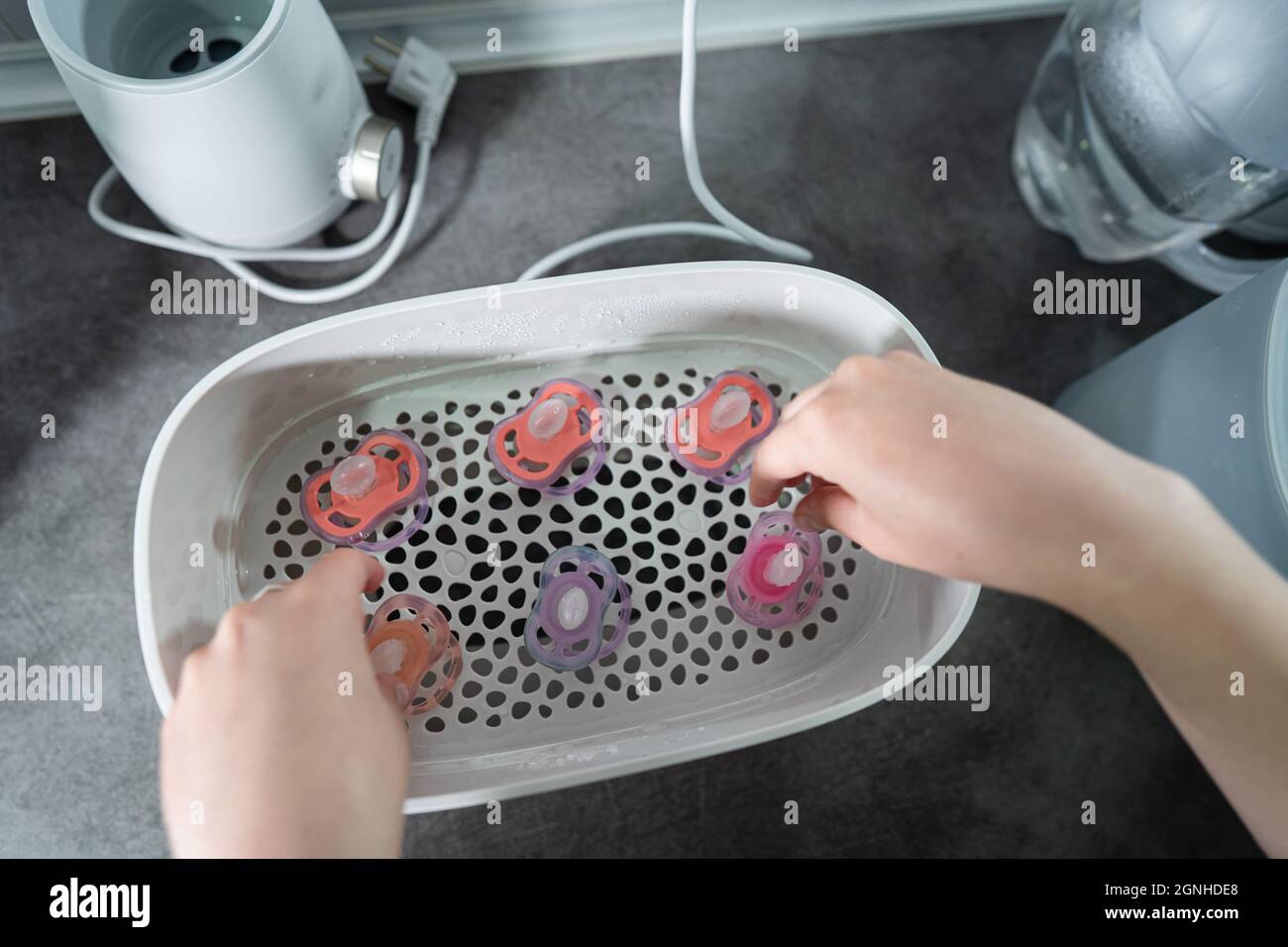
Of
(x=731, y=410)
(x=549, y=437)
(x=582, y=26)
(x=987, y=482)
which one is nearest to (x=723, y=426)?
(x=731, y=410)

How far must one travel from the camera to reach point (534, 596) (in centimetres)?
59

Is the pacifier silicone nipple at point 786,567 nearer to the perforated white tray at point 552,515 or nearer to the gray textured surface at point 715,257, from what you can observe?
the perforated white tray at point 552,515

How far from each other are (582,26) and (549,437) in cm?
41

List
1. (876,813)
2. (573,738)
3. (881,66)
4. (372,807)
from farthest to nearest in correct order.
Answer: (881,66) → (876,813) → (573,738) → (372,807)

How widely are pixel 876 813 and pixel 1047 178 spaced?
0.56 m

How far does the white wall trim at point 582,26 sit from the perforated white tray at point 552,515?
34 cm

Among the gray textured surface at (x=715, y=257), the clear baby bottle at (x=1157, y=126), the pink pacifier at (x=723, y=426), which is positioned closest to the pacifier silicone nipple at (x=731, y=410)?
the pink pacifier at (x=723, y=426)

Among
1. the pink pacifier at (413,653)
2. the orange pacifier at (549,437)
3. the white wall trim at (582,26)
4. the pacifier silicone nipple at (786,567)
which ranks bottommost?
the pink pacifier at (413,653)

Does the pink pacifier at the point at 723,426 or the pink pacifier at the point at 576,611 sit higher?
the pink pacifier at the point at 723,426

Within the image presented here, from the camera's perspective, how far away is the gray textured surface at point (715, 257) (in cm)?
69

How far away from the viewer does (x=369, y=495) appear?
577 mm

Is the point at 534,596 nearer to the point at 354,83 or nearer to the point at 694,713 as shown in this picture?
the point at 694,713
